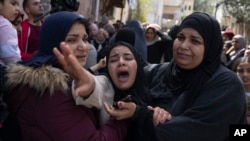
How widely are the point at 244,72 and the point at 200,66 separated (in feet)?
6.16

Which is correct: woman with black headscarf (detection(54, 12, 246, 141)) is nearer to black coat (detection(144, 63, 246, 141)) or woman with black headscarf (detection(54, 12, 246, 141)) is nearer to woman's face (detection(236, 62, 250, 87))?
black coat (detection(144, 63, 246, 141))

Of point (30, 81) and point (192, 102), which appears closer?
point (30, 81)

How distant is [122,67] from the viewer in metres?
2.28

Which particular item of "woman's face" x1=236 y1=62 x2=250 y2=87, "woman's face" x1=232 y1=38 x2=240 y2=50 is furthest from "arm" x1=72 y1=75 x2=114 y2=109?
"woman's face" x1=232 y1=38 x2=240 y2=50

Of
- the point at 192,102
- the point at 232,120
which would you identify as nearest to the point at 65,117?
the point at 192,102

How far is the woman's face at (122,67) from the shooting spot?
7.40 ft

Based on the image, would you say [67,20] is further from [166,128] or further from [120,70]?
[166,128]

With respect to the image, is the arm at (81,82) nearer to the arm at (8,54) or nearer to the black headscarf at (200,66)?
the black headscarf at (200,66)

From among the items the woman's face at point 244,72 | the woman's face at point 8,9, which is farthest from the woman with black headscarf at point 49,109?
the woman's face at point 244,72

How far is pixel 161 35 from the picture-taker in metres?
6.12

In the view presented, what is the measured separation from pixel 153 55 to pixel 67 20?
408 centimetres

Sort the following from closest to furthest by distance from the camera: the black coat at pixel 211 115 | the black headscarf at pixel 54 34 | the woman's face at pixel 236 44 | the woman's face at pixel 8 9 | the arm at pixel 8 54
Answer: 1. the black headscarf at pixel 54 34
2. the black coat at pixel 211 115
3. the arm at pixel 8 54
4. the woman's face at pixel 8 9
5. the woman's face at pixel 236 44

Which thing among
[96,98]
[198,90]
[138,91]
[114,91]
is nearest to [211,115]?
[198,90]

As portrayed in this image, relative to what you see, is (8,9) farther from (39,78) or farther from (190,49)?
(190,49)
